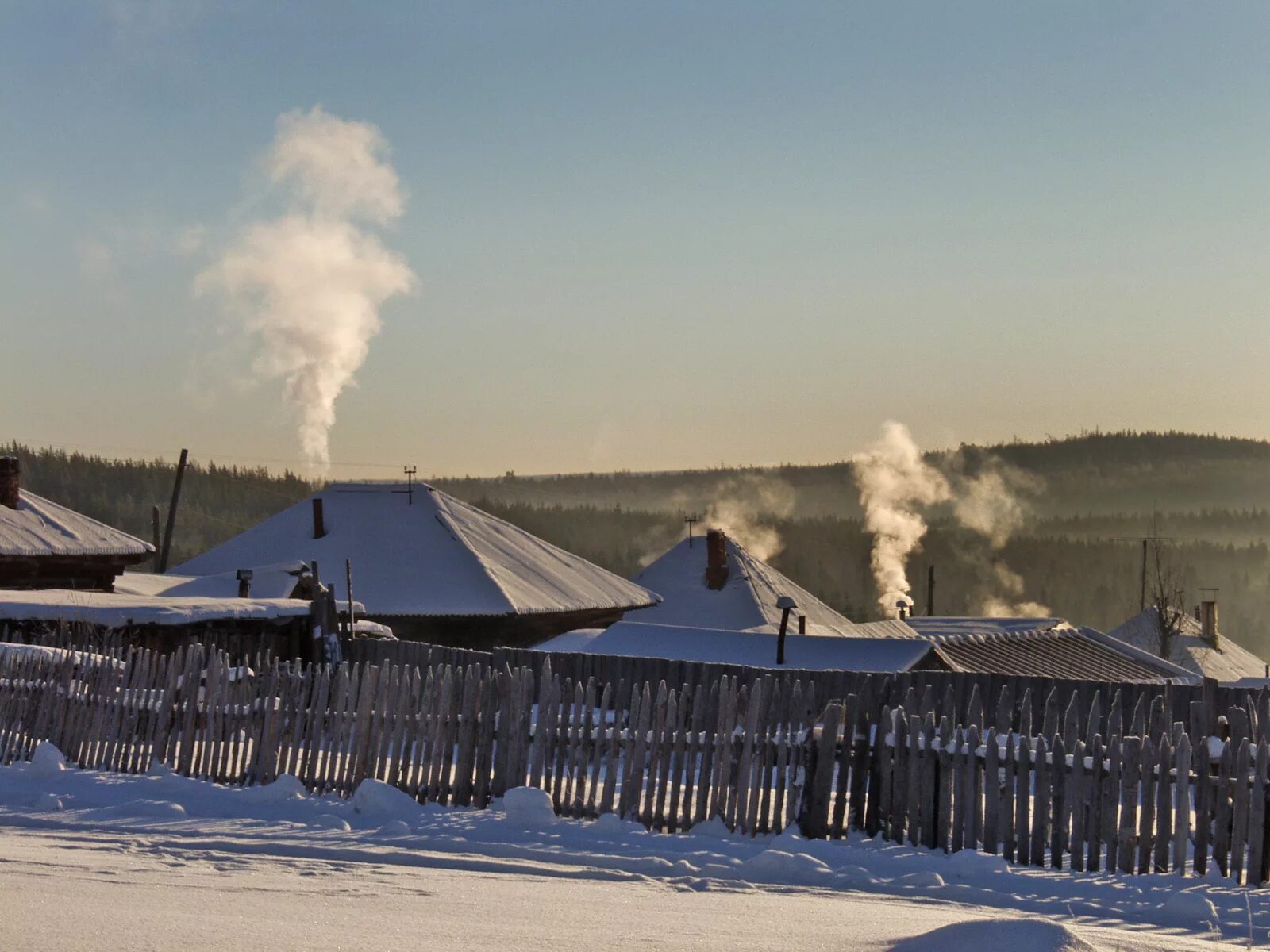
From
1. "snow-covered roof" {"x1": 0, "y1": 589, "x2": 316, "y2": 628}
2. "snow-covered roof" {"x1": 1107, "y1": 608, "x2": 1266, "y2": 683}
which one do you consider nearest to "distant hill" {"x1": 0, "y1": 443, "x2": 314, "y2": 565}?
"snow-covered roof" {"x1": 1107, "y1": 608, "x2": 1266, "y2": 683}

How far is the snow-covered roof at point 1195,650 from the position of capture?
2623 inches

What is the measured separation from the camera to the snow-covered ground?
734cm

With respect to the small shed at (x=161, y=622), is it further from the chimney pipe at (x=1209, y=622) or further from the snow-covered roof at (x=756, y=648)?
the chimney pipe at (x=1209, y=622)

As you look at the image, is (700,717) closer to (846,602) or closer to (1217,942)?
(1217,942)

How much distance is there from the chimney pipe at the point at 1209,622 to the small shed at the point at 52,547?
179 feet

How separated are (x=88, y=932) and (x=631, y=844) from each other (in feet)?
19.7

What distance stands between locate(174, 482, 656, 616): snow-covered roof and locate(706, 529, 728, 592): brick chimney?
3.50 m

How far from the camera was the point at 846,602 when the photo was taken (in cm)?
13188

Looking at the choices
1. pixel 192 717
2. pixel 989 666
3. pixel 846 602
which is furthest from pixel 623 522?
pixel 192 717

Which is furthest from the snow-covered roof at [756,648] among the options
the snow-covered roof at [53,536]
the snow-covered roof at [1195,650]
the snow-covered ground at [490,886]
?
the snow-covered roof at [1195,650]

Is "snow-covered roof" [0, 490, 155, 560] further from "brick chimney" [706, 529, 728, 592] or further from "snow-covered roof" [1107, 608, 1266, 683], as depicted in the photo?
"snow-covered roof" [1107, 608, 1266, 683]

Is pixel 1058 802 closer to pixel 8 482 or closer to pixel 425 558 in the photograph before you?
pixel 8 482

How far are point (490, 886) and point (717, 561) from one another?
1640 inches

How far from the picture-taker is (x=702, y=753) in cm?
1307
